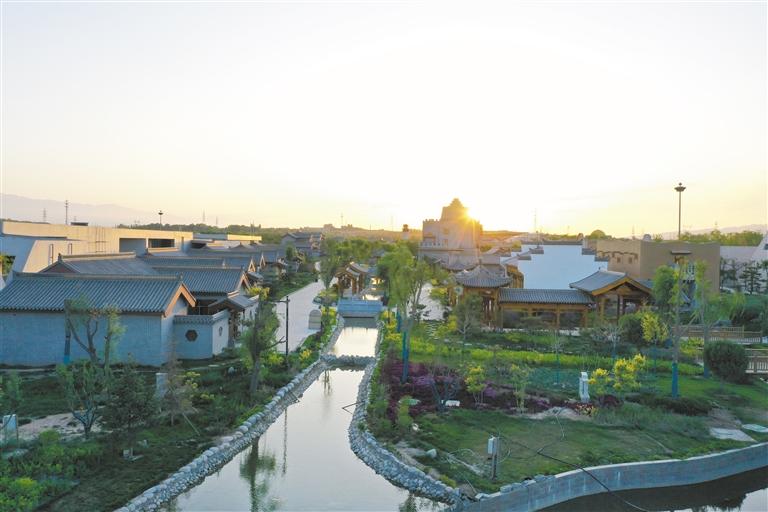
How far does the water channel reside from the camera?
389 inches

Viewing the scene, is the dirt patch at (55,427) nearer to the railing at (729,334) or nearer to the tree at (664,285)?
the tree at (664,285)

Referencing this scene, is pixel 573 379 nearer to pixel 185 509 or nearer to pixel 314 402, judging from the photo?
pixel 314 402

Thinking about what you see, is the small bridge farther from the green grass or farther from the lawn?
the green grass

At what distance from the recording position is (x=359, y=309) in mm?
30391

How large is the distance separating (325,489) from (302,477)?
74 centimetres

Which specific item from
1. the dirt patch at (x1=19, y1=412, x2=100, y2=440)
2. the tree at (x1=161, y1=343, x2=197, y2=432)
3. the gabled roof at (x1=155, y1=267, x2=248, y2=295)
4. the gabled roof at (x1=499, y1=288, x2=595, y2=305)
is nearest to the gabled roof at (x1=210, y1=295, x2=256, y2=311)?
the gabled roof at (x1=155, y1=267, x2=248, y2=295)

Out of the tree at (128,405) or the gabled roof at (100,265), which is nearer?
the tree at (128,405)

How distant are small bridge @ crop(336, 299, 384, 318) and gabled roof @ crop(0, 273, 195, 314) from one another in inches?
494

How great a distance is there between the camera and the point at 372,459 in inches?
453

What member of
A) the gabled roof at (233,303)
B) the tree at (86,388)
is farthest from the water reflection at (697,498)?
the gabled roof at (233,303)

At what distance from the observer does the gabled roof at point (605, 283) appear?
79.6 ft

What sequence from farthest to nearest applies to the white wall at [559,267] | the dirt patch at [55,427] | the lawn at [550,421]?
the white wall at [559,267]
the dirt patch at [55,427]
the lawn at [550,421]

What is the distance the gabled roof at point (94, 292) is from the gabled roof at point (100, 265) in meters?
1.59

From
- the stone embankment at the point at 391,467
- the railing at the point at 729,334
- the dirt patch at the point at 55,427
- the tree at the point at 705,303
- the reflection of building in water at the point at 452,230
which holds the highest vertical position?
the reflection of building in water at the point at 452,230
